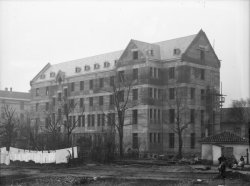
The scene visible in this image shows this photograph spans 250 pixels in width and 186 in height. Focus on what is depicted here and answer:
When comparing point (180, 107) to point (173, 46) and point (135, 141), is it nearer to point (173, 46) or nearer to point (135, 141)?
point (135, 141)

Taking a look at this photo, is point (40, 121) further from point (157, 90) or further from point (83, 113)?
point (157, 90)

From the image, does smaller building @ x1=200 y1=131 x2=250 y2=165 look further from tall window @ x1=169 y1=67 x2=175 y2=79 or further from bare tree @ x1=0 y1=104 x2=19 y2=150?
bare tree @ x1=0 y1=104 x2=19 y2=150

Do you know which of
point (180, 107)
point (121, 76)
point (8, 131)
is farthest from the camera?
point (121, 76)

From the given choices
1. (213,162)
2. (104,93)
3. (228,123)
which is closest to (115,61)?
(104,93)

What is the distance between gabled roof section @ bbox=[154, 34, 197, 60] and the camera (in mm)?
55625

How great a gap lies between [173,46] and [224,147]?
22.1 meters

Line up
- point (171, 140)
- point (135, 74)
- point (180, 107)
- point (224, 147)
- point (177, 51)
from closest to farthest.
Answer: point (224, 147) → point (180, 107) → point (171, 140) → point (177, 51) → point (135, 74)

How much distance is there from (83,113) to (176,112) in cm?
1689

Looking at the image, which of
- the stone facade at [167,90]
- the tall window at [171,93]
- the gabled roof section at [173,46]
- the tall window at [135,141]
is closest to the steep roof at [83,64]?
the stone facade at [167,90]

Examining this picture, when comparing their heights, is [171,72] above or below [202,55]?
below

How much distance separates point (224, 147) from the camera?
127 feet

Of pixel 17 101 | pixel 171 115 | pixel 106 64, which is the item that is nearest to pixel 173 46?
pixel 171 115

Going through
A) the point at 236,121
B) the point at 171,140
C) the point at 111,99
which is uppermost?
the point at 111,99

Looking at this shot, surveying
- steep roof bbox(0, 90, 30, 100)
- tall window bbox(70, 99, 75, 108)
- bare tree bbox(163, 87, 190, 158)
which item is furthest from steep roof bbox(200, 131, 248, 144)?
steep roof bbox(0, 90, 30, 100)
